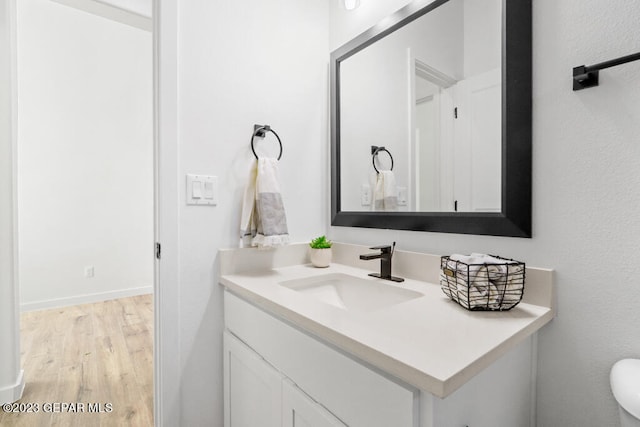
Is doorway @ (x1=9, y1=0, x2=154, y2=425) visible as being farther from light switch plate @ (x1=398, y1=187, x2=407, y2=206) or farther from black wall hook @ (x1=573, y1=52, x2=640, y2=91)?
black wall hook @ (x1=573, y1=52, x2=640, y2=91)

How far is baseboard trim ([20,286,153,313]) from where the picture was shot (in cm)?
299

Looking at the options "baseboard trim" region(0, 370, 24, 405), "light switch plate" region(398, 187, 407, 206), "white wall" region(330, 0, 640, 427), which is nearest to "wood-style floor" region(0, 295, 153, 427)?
"baseboard trim" region(0, 370, 24, 405)

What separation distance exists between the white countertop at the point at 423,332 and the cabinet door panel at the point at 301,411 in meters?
0.17

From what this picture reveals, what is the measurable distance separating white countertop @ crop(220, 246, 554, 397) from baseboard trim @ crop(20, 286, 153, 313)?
3.22 m

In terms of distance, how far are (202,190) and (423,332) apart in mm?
952

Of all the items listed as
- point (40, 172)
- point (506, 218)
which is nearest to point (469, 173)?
point (506, 218)

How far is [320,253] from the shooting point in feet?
4.58

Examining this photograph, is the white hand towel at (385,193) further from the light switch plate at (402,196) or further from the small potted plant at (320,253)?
the small potted plant at (320,253)

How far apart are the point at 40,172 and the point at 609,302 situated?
13.8 ft

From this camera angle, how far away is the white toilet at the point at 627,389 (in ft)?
1.95

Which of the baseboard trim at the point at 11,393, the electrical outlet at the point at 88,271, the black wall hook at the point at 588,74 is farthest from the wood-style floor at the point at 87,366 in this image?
the black wall hook at the point at 588,74

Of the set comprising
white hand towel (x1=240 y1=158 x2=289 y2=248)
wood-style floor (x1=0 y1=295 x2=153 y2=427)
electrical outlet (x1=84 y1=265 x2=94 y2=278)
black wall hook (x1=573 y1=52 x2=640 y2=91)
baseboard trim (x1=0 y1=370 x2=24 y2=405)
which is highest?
black wall hook (x1=573 y1=52 x2=640 y2=91)

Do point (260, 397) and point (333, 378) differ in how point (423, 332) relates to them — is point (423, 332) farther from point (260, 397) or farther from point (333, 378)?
point (260, 397)

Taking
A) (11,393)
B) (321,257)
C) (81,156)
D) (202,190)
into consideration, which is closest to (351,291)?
(321,257)
